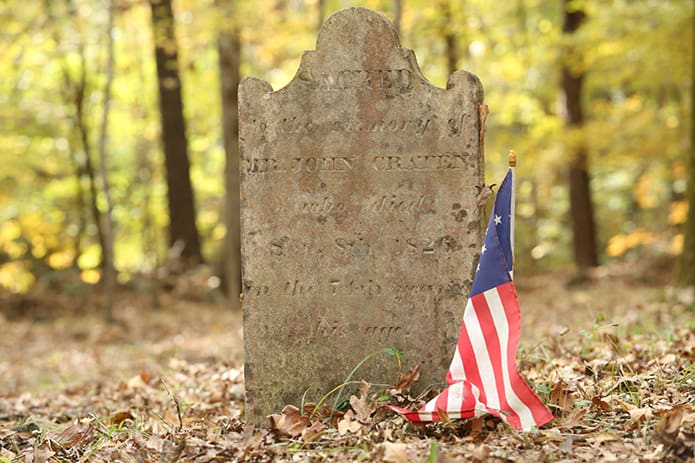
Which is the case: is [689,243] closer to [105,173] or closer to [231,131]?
[231,131]

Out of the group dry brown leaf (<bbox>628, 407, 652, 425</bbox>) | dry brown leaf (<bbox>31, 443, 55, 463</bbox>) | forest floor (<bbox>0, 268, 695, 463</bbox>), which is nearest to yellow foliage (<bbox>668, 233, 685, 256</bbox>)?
forest floor (<bbox>0, 268, 695, 463</bbox>)

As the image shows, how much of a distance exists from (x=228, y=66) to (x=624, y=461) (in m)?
11.2

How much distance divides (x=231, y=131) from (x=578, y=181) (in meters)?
7.80

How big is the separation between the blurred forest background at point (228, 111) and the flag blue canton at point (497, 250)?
602cm

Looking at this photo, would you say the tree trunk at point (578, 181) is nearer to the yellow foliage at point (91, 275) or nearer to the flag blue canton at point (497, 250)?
the yellow foliage at point (91, 275)

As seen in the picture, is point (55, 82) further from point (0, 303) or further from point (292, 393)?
point (292, 393)

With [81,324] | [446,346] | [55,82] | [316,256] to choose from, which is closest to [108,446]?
[316,256]

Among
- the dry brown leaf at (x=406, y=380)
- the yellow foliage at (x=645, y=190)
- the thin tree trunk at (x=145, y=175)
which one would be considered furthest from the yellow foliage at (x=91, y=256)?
the dry brown leaf at (x=406, y=380)

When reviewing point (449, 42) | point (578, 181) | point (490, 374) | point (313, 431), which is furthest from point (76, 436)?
point (578, 181)

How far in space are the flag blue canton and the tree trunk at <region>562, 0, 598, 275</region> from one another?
40.6 ft

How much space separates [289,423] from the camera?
4.07 meters

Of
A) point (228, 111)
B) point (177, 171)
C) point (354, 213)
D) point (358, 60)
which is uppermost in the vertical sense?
point (228, 111)

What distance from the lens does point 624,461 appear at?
3162 millimetres

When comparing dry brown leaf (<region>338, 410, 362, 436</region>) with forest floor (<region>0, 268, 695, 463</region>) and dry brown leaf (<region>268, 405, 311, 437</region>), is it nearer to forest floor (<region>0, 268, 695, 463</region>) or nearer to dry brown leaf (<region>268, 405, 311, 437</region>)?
forest floor (<region>0, 268, 695, 463</region>)
